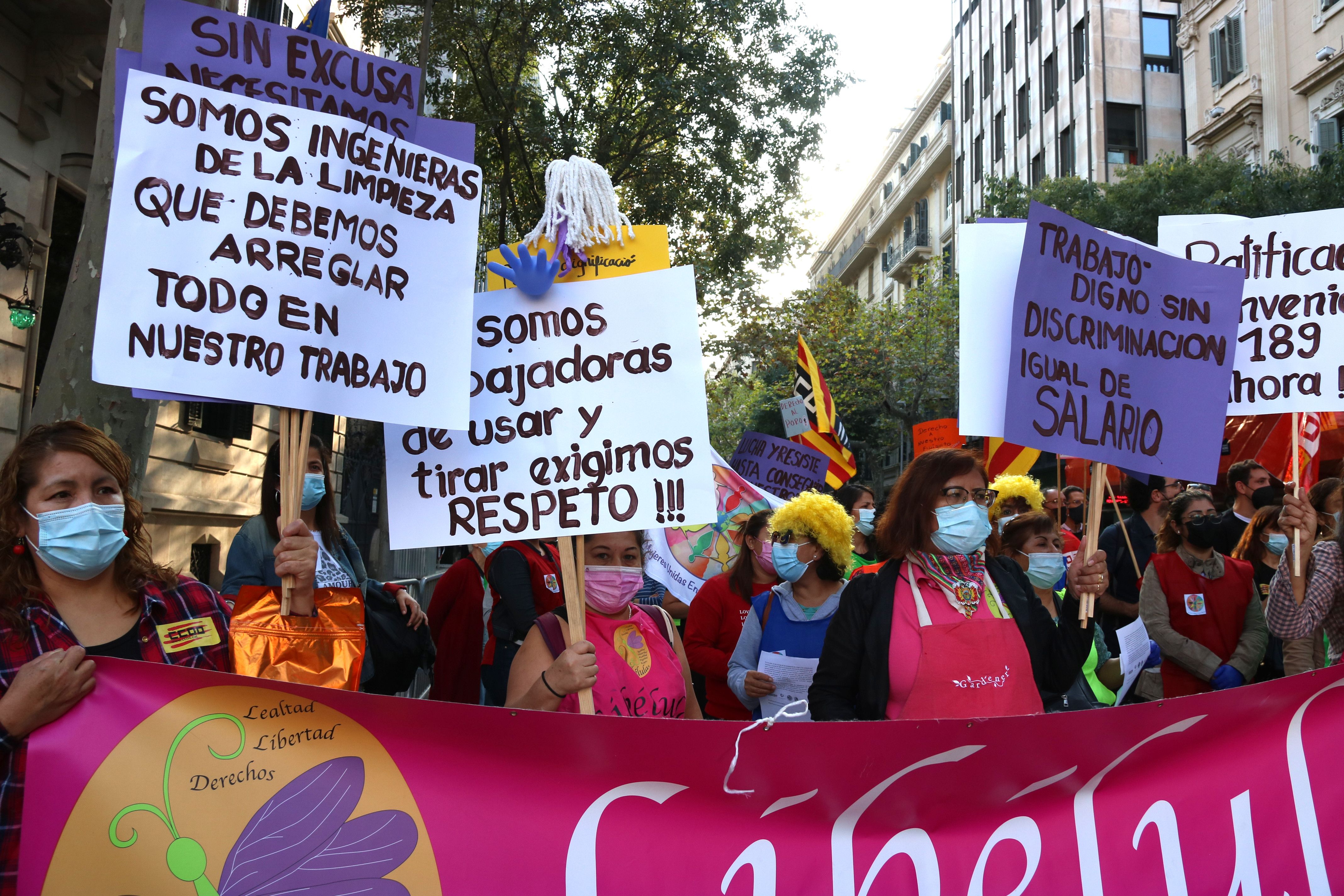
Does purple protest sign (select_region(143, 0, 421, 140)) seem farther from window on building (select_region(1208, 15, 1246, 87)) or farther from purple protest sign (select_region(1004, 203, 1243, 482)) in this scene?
window on building (select_region(1208, 15, 1246, 87))

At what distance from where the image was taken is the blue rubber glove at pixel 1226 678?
4.73 m

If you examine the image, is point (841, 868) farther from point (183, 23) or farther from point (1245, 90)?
point (1245, 90)

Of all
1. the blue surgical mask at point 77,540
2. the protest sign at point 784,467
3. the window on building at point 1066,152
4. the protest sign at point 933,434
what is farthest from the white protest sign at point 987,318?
the window on building at point 1066,152

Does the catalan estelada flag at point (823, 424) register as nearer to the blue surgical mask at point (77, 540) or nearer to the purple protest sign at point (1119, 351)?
the purple protest sign at point (1119, 351)

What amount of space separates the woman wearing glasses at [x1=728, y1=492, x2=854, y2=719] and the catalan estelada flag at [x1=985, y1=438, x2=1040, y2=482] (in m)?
2.77

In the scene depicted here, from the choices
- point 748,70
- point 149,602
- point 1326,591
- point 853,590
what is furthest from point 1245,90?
point 149,602

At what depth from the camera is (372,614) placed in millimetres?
3111

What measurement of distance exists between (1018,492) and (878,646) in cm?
341

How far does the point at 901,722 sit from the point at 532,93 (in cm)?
1372

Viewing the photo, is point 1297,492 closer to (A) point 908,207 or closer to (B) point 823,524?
(B) point 823,524

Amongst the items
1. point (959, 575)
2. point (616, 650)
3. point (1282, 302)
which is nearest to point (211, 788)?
point (616, 650)

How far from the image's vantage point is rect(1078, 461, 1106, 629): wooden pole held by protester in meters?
3.08

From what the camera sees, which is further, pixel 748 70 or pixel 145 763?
pixel 748 70

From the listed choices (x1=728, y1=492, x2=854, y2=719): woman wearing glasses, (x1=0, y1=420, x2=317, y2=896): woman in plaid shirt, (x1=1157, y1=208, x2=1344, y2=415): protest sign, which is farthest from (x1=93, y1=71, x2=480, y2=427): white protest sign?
(x1=1157, y1=208, x2=1344, y2=415): protest sign
